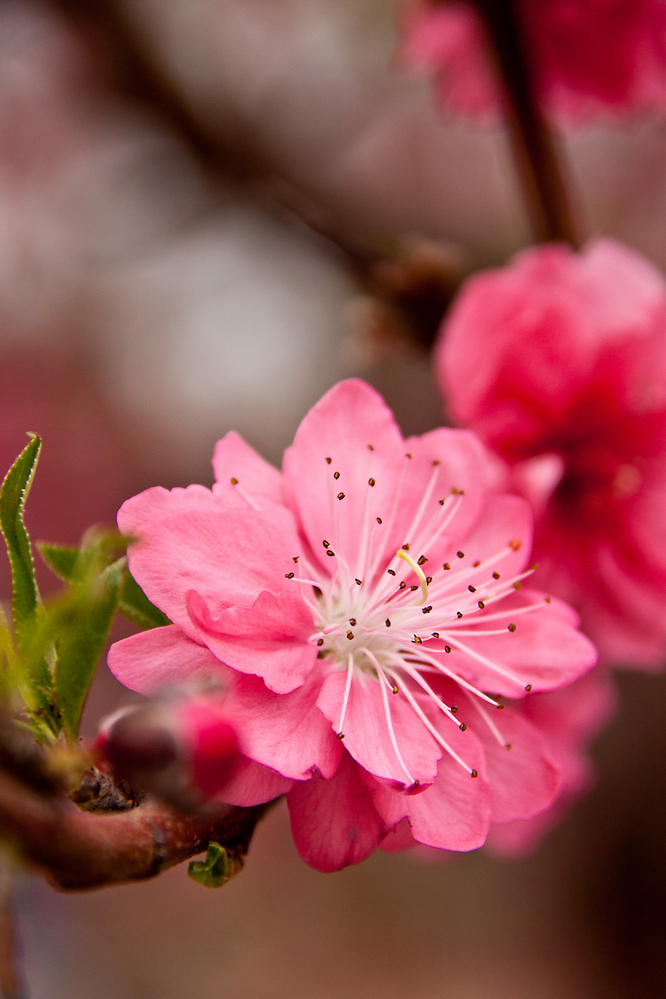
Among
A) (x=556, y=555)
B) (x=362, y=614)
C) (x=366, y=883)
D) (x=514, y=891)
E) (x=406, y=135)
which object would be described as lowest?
(x=366, y=883)

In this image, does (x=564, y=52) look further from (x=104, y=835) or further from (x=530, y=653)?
(x=104, y=835)

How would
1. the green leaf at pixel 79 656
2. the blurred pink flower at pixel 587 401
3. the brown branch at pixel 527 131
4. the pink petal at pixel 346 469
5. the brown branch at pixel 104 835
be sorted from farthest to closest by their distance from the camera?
the brown branch at pixel 527 131 → the blurred pink flower at pixel 587 401 → the pink petal at pixel 346 469 → the green leaf at pixel 79 656 → the brown branch at pixel 104 835

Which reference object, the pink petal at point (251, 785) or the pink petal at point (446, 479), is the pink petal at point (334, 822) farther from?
the pink petal at point (446, 479)

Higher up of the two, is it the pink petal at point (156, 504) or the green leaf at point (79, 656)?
the pink petal at point (156, 504)

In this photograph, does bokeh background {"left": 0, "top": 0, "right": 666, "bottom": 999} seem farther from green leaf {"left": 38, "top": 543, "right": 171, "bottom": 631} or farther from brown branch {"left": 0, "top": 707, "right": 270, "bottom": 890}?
brown branch {"left": 0, "top": 707, "right": 270, "bottom": 890}

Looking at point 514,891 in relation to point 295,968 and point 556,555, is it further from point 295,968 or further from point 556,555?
point 556,555

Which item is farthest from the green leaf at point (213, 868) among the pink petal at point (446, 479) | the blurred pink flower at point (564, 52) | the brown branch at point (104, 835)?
the blurred pink flower at point (564, 52)

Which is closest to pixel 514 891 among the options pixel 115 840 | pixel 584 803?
pixel 584 803
